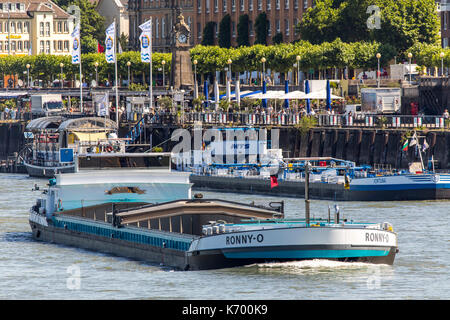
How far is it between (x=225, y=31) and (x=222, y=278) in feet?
391

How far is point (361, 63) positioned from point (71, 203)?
67.0 metres

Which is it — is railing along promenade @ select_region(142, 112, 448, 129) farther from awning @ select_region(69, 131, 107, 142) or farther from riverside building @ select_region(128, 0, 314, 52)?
riverside building @ select_region(128, 0, 314, 52)

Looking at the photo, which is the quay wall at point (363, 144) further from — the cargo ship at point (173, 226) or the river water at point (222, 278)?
the cargo ship at point (173, 226)

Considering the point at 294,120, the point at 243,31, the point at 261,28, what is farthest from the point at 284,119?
the point at 243,31

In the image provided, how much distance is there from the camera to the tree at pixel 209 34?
525ft

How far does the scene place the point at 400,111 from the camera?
97.2 metres

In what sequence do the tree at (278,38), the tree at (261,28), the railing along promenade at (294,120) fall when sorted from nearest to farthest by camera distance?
the railing along promenade at (294,120) < the tree at (278,38) < the tree at (261,28)

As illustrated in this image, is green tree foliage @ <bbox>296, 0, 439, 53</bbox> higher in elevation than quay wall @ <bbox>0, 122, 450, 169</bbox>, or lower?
higher

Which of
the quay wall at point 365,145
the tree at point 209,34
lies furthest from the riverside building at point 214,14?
the quay wall at point 365,145

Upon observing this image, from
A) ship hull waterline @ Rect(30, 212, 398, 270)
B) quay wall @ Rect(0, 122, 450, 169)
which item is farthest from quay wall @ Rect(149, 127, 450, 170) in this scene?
ship hull waterline @ Rect(30, 212, 398, 270)

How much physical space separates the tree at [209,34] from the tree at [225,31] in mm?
2630

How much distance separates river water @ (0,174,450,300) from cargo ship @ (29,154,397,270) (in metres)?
0.43

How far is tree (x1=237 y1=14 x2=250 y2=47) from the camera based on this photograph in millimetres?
153500

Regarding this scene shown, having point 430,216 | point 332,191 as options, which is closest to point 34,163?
point 332,191
